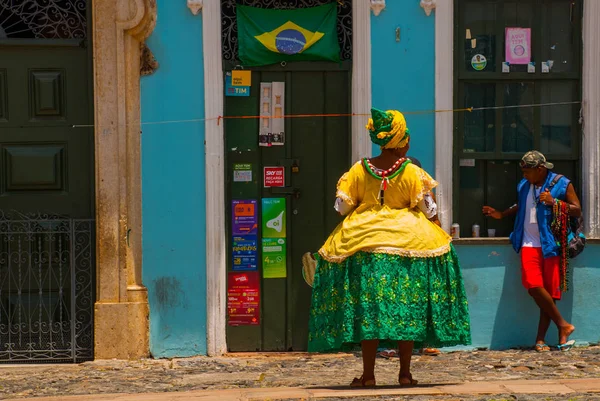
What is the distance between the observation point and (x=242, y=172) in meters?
8.65

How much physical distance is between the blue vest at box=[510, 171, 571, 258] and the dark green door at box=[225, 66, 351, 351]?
1.39 metres

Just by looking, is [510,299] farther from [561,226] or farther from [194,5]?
[194,5]

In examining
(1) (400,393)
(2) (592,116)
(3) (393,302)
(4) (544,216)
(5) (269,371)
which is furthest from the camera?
(2) (592,116)

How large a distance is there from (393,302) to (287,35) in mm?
3000

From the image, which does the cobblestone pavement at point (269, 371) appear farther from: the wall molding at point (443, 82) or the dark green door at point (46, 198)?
the wall molding at point (443, 82)

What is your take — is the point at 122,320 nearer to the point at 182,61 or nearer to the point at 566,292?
the point at 182,61

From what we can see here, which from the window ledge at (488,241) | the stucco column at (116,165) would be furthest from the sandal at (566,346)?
the stucco column at (116,165)

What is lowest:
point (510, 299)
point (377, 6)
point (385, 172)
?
point (510, 299)

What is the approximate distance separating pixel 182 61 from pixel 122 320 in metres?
2.03

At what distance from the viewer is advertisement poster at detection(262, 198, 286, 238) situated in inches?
341

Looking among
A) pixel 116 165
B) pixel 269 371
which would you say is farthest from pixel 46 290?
pixel 269 371

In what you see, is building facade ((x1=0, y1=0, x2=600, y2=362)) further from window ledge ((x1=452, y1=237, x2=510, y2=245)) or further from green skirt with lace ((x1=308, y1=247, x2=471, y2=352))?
green skirt with lace ((x1=308, y1=247, x2=471, y2=352))

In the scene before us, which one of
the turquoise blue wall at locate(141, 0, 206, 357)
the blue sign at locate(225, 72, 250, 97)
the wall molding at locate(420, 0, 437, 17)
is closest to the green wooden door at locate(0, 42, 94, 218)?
the turquoise blue wall at locate(141, 0, 206, 357)

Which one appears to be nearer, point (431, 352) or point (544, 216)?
point (544, 216)
